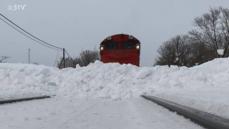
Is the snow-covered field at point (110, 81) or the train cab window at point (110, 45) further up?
the train cab window at point (110, 45)

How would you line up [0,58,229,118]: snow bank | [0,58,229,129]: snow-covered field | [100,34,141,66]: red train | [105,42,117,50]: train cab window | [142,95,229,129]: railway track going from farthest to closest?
[105,42,117,50]: train cab window < [100,34,141,66]: red train < [0,58,229,118]: snow bank < [0,58,229,129]: snow-covered field < [142,95,229,129]: railway track

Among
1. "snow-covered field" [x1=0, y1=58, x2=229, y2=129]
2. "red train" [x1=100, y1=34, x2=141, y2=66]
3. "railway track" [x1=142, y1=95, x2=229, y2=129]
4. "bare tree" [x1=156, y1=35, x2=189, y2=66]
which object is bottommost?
"railway track" [x1=142, y1=95, x2=229, y2=129]

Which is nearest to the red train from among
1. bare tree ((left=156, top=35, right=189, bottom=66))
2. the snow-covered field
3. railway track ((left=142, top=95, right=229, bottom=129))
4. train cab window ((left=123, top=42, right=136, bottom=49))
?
train cab window ((left=123, top=42, right=136, bottom=49))

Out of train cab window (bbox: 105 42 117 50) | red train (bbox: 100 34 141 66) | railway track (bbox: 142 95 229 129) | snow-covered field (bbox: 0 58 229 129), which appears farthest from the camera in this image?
train cab window (bbox: 105 42 117 50)

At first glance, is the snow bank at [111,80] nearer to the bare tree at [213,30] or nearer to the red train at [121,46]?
the red train at [121,46]

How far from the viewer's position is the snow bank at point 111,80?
23.3 metres

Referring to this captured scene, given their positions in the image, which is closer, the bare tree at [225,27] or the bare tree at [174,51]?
the bare tree at [225,27]

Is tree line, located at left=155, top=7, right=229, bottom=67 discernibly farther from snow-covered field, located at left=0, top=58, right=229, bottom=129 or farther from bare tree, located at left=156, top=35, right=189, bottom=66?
snow-covered field, located at left=0, top=58, right=229, bottom=129

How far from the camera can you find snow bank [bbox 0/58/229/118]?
Answer: 916 inches

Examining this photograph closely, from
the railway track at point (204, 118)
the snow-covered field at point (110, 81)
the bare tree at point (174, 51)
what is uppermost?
the bare tree at point (174, 51)

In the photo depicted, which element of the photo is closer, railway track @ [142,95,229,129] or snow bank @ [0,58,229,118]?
railway track @ [142,95,229,129]

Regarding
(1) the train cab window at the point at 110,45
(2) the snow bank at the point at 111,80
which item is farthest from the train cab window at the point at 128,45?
(2) the snow bank at the point at 111,80

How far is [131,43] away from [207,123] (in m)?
23.9

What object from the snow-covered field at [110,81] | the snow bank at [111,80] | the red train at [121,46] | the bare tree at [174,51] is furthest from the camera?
the bare tree at [174,51]
